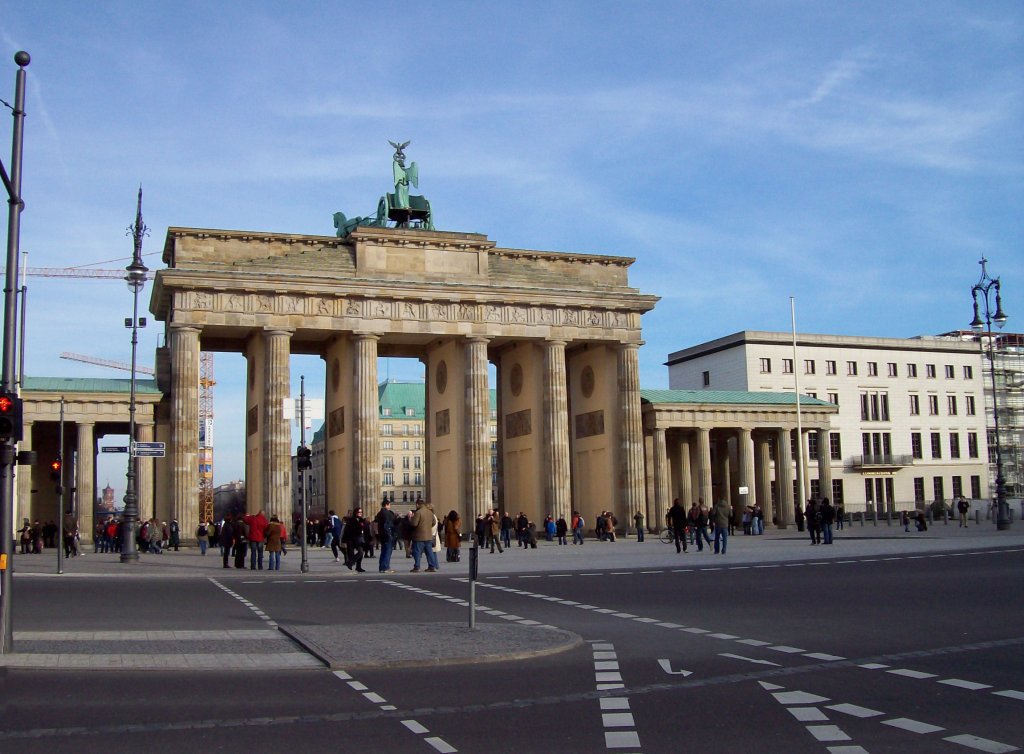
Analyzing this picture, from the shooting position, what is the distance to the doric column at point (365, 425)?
54.9 m

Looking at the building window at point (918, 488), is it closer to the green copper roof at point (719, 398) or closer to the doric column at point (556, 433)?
the green copper roof at point (719, 398)

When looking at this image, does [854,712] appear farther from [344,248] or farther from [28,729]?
[344,248]

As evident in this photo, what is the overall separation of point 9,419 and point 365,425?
4280cm

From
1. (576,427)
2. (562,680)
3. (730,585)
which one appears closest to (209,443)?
(576,427)

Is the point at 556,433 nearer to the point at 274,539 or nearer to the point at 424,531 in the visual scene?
the point at 274,539

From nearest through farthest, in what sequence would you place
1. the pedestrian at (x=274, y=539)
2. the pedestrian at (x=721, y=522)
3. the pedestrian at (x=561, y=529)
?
the pedestrian at (x=274, y=539), the pedestrian at (x=721, y=522), the pedestrian at (x=561, y=529)

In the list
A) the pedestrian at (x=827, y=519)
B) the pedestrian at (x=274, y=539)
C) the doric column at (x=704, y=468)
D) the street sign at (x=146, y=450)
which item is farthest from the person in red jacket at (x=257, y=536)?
the doric column at (x=704, y=468)

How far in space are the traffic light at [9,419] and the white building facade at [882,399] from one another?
75.0 meters

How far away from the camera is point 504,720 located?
876cm

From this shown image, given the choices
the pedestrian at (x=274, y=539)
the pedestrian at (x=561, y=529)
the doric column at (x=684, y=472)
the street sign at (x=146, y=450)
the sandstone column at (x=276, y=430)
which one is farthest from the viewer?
the doric column at (x=684, y=472)

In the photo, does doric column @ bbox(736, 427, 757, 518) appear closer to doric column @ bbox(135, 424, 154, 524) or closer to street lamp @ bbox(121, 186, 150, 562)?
doric column @ bbox(135, 424, 154, 524)

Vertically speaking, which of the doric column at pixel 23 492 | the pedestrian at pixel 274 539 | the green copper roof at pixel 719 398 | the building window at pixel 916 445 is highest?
the green copper roof at pixel 719 398

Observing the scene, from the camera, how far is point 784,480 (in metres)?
69.0

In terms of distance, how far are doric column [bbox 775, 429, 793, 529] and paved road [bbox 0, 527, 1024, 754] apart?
154 feet
